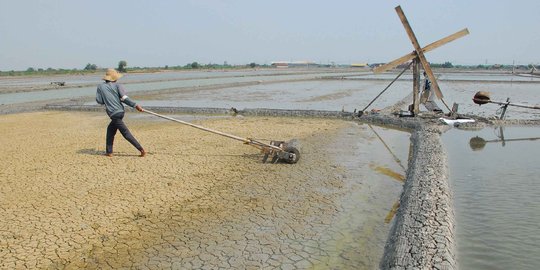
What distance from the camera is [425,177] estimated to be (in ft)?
17.1

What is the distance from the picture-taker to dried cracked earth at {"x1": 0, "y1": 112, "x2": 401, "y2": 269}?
340cm

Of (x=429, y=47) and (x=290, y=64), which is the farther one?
(x=290, y=64)

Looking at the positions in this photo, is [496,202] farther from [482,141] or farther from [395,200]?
[482,141]

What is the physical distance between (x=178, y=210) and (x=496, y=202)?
4192 mm

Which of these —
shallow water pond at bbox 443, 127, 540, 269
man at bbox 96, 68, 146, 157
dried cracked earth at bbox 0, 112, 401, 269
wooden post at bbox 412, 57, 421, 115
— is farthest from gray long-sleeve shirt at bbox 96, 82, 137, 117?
wooden post at bbox 412, 57, 421, 115

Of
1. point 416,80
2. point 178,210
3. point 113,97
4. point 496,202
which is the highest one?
point 416,80

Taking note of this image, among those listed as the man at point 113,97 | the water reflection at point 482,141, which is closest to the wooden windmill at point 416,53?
the water reflection at point 482,141

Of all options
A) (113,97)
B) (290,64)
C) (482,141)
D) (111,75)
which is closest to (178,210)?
(113,97)

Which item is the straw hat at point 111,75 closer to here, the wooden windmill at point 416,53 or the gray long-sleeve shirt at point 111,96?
the gray long-sleeve shirt at point 111,96

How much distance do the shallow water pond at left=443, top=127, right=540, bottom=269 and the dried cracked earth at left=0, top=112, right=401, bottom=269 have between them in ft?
2.98

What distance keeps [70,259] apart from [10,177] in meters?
3.33

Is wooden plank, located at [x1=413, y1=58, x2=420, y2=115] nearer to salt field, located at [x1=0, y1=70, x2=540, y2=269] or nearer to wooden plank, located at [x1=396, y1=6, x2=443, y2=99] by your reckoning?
wooden plank, located at [x1=396, y1=6, x2=443, y2=99]

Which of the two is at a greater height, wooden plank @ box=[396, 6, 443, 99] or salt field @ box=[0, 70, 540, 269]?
wooden plank @ box=[396, 6, 443, 99]

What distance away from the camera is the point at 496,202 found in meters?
4.72
